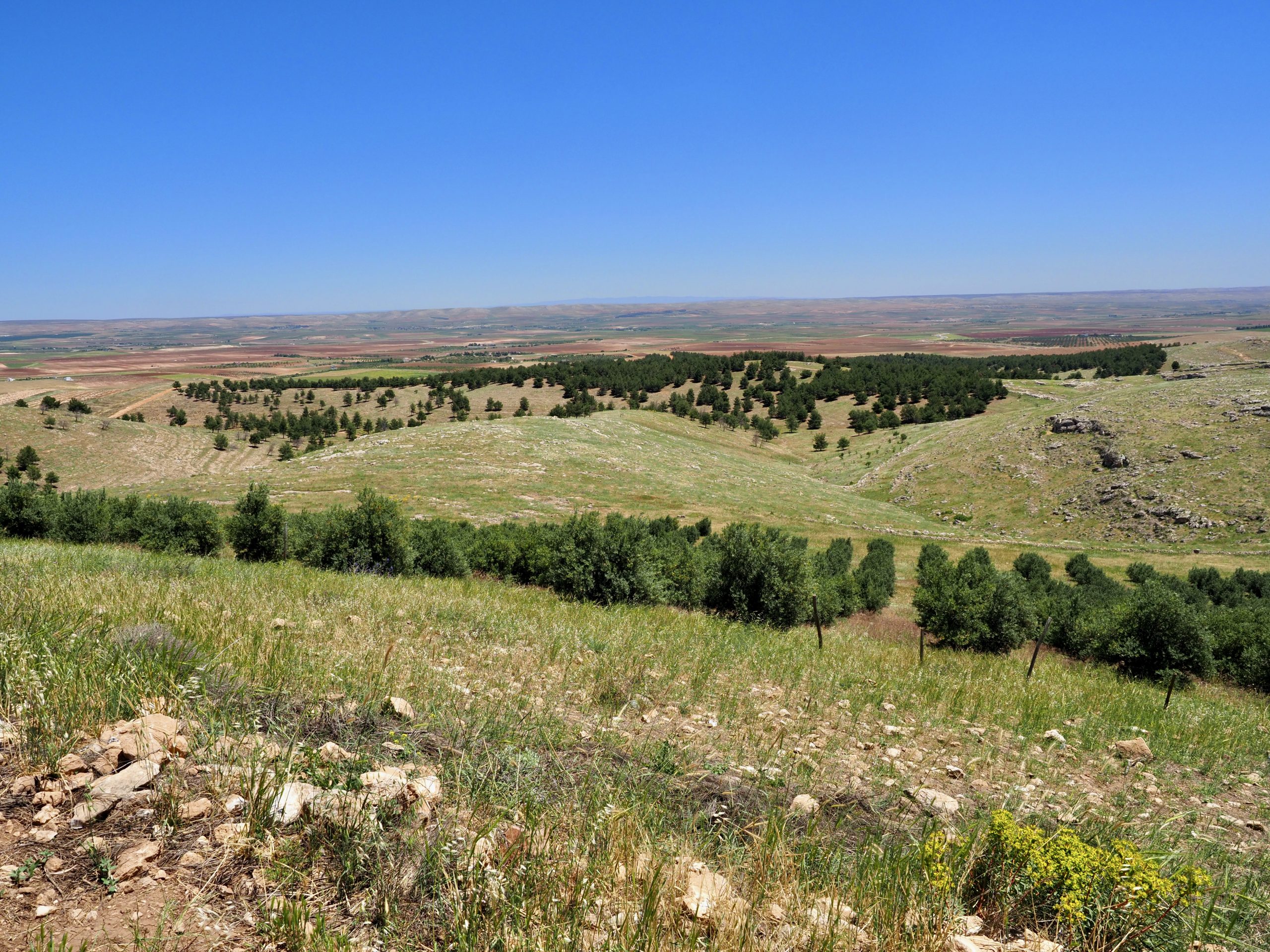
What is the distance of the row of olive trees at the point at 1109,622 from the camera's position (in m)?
17.0

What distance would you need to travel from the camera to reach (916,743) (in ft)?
24.6

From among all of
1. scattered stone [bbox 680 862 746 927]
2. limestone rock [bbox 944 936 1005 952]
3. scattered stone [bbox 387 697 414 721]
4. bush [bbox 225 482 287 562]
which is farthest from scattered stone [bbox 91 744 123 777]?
bush [bbox 225 482 287 562]

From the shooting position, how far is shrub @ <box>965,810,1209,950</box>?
3.52 metres

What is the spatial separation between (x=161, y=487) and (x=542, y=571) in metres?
29.4

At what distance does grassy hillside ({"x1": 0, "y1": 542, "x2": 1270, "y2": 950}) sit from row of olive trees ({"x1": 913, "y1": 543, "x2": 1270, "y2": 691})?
19.8ft

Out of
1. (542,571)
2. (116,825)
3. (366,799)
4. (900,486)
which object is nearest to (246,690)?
(116,825)

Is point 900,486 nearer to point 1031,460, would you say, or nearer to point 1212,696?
point 1031,460

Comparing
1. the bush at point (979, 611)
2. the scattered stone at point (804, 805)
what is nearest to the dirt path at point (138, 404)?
the bush at point (979, 611)

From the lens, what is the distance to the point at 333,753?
441 cm

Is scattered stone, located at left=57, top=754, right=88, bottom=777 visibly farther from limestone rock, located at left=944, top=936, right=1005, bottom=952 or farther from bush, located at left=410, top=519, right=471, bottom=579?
bush, located at left=410, top=519, right=471, bottom=579

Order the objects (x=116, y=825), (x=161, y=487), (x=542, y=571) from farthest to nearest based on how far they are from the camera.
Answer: (x=161, y=487) < (x=542, y=571) < (x=116, y=825)

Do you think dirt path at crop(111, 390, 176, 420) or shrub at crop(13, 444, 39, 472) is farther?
dirt path at crop(111, 390, 176, 420)

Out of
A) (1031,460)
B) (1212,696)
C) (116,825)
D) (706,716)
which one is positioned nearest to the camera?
(116,825)

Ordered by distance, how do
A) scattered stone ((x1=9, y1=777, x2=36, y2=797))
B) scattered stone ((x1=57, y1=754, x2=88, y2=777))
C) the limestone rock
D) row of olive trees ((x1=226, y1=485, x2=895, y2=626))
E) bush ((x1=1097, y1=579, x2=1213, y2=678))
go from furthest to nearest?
row of olive trees ((x1=226, y1=485, x2=895, y2=626)) → bush ((x1=1097, y1=579, x2=1213, y2=678)) → scattered stone ((x1=57, y1=754, x2=88, y2=777)) → scattered stone ((x1=9, y1=777, x2=36, y2=797)) → the limestone rock
